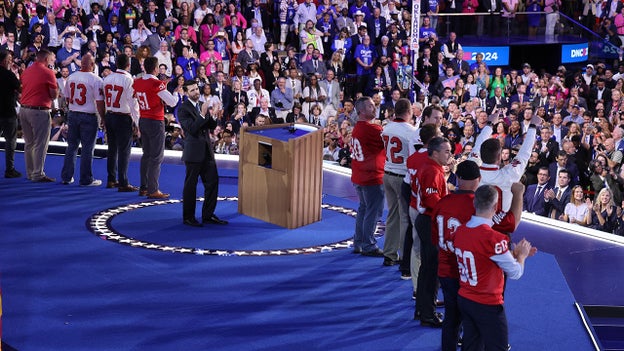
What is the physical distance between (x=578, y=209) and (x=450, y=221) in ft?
18.9

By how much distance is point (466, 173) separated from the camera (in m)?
6.08

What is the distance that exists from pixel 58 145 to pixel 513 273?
9532mm

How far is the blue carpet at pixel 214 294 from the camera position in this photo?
679 cm

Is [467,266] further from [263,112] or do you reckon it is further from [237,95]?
[237,95]

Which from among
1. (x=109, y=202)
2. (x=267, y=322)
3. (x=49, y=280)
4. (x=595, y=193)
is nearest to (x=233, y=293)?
(x=267, y=322)

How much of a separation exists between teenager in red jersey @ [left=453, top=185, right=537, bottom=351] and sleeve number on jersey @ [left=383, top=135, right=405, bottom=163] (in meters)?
2.52

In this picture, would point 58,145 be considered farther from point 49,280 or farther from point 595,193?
point 595,193

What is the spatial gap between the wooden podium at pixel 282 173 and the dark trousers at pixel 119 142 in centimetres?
153

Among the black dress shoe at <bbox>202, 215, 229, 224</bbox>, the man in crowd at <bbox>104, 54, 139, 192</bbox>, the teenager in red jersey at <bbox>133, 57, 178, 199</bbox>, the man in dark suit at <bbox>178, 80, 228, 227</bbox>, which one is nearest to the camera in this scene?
the man in dark suit at <bbox>178, 80, 228, 227</bbox>

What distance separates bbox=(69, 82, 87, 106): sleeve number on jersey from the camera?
11.0m

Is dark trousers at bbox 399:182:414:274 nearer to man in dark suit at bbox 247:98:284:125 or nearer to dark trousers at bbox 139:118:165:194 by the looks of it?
dark trousers at bbox 139:118:165:194

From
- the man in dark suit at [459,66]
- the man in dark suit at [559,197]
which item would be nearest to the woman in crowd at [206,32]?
the man in dark suit at [459,66]

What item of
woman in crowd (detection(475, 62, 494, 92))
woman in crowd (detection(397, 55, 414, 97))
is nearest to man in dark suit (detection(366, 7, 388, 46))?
woman in crowd (detection(397, 55, 414, 97))

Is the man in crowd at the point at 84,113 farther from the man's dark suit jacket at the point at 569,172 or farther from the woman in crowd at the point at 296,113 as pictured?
the man's dark suit jacket at the point at 569,172
